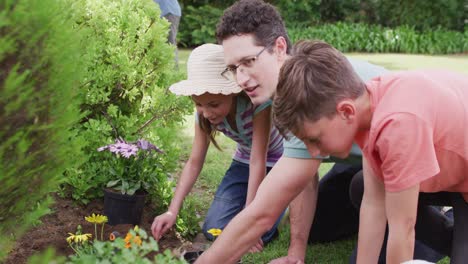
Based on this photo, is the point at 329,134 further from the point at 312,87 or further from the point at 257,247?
the point at 257,247

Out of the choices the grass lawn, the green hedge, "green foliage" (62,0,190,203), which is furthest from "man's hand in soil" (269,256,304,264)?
the green hedge

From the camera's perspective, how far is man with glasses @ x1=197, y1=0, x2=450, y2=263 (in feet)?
9.49

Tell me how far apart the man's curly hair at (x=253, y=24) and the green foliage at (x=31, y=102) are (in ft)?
4.53

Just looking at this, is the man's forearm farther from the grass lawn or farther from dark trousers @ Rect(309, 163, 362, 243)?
dark trousers @ Rect(309, 163, 362, 243)

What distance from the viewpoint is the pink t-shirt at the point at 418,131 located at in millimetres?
2336

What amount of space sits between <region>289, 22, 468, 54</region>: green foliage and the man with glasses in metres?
11.3

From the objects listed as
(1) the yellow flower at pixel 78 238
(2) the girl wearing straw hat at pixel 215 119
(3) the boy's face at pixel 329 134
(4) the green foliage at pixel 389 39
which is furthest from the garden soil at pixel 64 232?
(4) the green foliage at pixel 389 39

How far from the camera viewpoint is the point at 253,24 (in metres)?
3.28

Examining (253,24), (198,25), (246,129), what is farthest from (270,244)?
(198,25)

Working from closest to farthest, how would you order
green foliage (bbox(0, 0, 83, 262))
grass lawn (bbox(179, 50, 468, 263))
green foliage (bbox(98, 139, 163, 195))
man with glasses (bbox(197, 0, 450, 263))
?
green foliage (bbox(0, 0, 83, 262)), man with glasses (bbox(197, 0, 450, 263)), green foliage (bbox(98, 139, 163, 195)), grass lawn (bbox(179, 50, 468, 263))

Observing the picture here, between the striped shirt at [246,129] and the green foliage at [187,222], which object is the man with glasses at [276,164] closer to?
the striped shirt at [246,129]

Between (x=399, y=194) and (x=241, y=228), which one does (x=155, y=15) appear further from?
(x=399, y=194)

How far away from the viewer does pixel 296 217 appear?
3646 mm

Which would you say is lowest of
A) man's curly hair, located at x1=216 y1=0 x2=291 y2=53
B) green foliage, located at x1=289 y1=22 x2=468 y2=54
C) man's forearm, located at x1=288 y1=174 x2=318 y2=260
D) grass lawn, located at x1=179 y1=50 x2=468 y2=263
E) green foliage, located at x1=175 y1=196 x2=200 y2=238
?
green foliage, located at x1=289 y1=22 x2=468 y2=54
